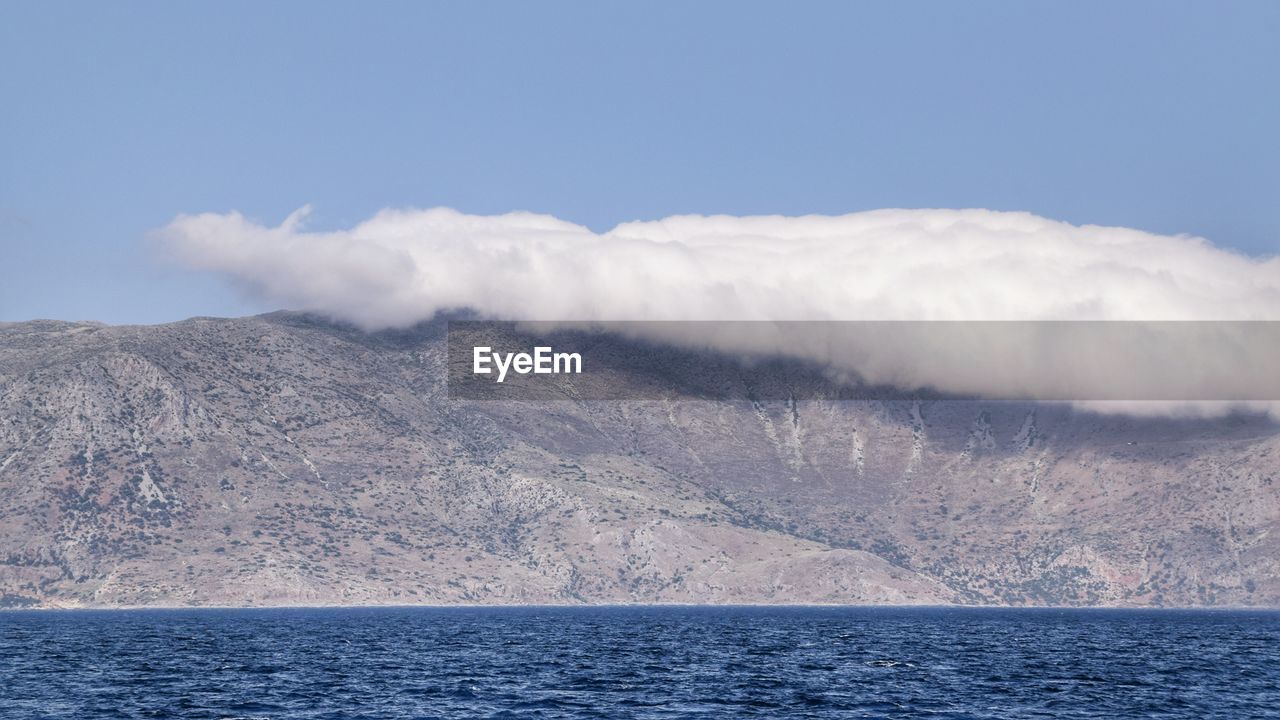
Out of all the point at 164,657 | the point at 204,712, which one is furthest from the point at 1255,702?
the point at 164,657

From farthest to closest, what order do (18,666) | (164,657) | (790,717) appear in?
(164,657) → (18,666) → (790,717)

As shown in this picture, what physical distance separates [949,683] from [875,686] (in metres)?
8.78

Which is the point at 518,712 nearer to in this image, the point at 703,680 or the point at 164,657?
the point at 703,680

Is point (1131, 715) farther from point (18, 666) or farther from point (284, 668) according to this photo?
point (18, 666)

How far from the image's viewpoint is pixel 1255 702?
138 meters

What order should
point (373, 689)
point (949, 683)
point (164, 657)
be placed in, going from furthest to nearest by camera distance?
point (164, 657) → point (949, 683) → point (373, 689)

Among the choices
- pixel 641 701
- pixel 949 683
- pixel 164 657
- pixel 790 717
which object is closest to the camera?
pixel 790 717

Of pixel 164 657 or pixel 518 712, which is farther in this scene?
pixel 164 657

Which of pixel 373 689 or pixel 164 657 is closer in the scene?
pixel 373 689

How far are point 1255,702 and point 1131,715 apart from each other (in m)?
18.1

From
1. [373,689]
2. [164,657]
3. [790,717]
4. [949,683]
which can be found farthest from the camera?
[164,657]

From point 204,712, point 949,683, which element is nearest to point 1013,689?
point 949,683

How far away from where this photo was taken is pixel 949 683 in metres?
154

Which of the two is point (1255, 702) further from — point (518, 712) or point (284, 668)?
point (284, 668)
